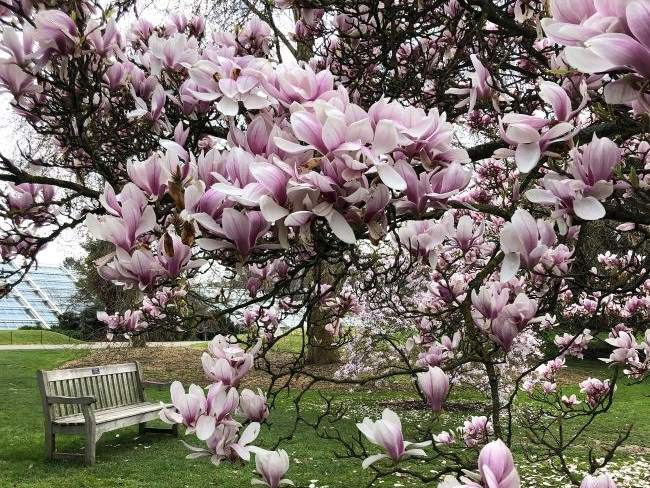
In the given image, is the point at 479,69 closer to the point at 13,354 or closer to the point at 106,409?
the point at 106,409

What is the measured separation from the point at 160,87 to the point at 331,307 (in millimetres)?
1820

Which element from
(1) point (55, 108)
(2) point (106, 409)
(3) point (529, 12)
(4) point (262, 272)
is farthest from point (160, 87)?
(2) point (106, 409)

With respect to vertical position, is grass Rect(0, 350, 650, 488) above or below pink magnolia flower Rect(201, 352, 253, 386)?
below

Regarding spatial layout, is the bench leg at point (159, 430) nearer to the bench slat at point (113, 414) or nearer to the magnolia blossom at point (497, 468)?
the bench slat at point (113, 414)

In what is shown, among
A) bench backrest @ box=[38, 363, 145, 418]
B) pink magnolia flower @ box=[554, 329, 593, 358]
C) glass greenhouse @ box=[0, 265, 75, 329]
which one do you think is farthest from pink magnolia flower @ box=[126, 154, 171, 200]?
glass greenhouse @ box=[0, 265, 75, 329]

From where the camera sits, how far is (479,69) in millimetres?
1807

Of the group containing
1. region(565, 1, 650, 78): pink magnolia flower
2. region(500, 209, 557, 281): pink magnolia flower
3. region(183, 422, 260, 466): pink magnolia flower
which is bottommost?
region(183, 422, 260, 466): pink magnolia flower

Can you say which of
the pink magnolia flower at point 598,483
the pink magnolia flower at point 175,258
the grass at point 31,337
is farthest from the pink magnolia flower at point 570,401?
the grass at point 31,337

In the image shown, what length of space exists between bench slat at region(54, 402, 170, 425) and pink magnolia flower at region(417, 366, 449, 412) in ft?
19.2

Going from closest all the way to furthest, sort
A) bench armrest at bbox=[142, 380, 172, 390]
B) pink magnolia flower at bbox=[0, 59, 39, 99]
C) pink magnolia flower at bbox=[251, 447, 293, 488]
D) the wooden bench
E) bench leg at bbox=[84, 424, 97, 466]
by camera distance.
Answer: pink magnolia flower at bbox=[251, 447, 293, 488] → pink magnolia flower at bbox=[0, 59, 39, 99] → bench leg at bbox=[84, 424, 97, 466] → the wooden bench → bench armrest at bbox=[142, 380, 172, 390]

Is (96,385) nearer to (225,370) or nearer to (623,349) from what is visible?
(623,349)

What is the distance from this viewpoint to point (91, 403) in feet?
23.0

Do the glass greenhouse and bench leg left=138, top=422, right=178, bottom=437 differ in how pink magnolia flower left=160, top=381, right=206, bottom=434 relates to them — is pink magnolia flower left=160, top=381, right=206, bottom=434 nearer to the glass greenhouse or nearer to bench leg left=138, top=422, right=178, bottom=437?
bench leg left=138, top=422, right=178, bottom=437

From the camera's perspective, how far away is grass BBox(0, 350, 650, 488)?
6281mm
